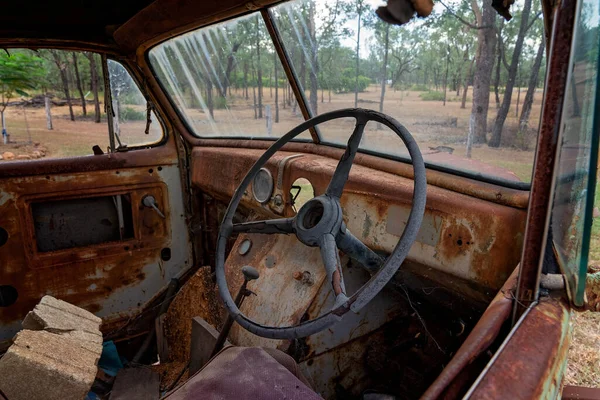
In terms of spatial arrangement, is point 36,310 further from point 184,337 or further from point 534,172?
point 534,172

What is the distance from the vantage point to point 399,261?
1.21m

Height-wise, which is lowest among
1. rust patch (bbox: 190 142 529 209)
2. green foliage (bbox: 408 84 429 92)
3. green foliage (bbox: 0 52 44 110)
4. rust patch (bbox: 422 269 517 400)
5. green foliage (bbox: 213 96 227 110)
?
rust patch (bbox: 422 269 517 400)

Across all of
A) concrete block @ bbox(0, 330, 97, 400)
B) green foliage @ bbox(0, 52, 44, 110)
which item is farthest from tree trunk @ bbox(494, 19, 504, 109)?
green foliage @ bbox(0, 52, 44, 110)

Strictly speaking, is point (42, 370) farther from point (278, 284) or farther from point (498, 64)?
point (498, 64)

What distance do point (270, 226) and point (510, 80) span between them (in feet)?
3.00

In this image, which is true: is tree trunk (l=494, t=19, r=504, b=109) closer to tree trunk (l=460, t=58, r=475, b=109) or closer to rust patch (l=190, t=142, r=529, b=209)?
tree trunk (l=460, t=58, r=475, b=109)

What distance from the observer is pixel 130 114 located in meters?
2.79

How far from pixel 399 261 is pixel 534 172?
424 millimetres

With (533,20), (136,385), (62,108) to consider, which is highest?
(533,20)

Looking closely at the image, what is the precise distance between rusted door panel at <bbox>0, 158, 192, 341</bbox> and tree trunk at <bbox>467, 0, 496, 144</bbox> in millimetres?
1965

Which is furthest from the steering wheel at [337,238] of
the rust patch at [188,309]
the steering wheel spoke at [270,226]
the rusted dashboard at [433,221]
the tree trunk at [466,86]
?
the rust patch at [188,309]

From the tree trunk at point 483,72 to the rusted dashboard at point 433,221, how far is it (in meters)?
0.18

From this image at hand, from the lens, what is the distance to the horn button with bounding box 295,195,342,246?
1.40 m

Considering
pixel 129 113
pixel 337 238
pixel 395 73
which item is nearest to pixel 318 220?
pixel 337 238
